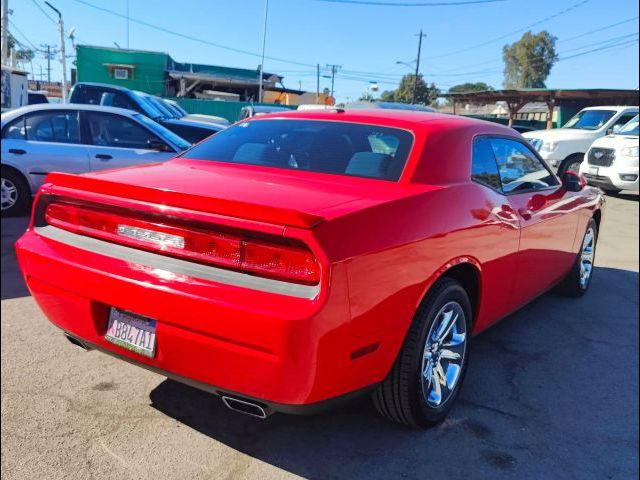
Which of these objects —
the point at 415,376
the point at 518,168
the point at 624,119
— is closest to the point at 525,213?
the point at 518,168

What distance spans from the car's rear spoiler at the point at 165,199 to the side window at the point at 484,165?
1468mm

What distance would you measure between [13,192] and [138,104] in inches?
214

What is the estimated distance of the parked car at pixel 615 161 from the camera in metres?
11.9

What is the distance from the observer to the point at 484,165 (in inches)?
132

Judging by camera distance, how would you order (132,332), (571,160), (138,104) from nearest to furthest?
(132,332), (138,104), (571,160)

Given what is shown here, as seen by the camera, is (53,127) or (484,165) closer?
(484,165)

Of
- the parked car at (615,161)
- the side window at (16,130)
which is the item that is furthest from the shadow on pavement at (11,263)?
the parked car at (615,161)

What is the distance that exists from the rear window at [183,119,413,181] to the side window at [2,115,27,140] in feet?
14.7

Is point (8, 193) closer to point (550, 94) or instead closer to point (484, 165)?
point (484, 165)

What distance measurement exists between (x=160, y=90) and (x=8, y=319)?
32.0 metres

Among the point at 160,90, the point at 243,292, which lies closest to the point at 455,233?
the point at 243,292

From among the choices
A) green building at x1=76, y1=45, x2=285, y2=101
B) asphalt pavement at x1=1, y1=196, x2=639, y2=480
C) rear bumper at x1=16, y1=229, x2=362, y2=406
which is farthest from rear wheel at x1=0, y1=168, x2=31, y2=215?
green building at x1=76, y1=45, x2=285, y2=101

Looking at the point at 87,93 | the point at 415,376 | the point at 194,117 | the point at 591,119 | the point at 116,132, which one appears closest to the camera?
the point at 415,376

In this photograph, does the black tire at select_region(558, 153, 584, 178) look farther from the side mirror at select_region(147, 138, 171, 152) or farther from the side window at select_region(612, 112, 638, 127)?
the side mirror at select_region(147, 138, 171, 152)
